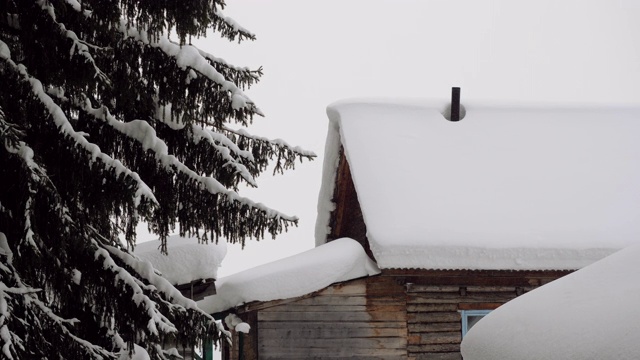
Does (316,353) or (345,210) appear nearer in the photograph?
(316,353)

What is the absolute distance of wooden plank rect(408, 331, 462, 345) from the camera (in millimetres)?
12180

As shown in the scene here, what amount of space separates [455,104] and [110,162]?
10628 millimetres

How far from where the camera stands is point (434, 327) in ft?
40.2

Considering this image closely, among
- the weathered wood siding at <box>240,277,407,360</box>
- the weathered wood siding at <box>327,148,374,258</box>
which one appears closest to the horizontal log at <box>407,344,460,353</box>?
the weathered wood siding at <box>240,277,407,360</box>

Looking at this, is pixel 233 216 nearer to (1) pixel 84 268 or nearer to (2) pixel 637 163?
(1) pixel 84 268

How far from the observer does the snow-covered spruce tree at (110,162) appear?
18.2 feet

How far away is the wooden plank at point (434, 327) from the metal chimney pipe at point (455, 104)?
4519 mm

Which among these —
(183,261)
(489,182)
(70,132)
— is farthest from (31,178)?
(489,182)

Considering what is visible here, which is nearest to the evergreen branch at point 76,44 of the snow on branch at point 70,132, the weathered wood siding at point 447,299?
the snow on branch at point 70,132

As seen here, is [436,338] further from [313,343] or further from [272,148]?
[272,148]

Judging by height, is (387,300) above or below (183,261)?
below

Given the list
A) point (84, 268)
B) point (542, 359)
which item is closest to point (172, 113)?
point (84, 268)

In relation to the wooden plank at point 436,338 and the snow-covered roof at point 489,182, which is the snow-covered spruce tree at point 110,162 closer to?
the snow-covered roof at point 489,182

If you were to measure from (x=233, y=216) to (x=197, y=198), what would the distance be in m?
0.28
